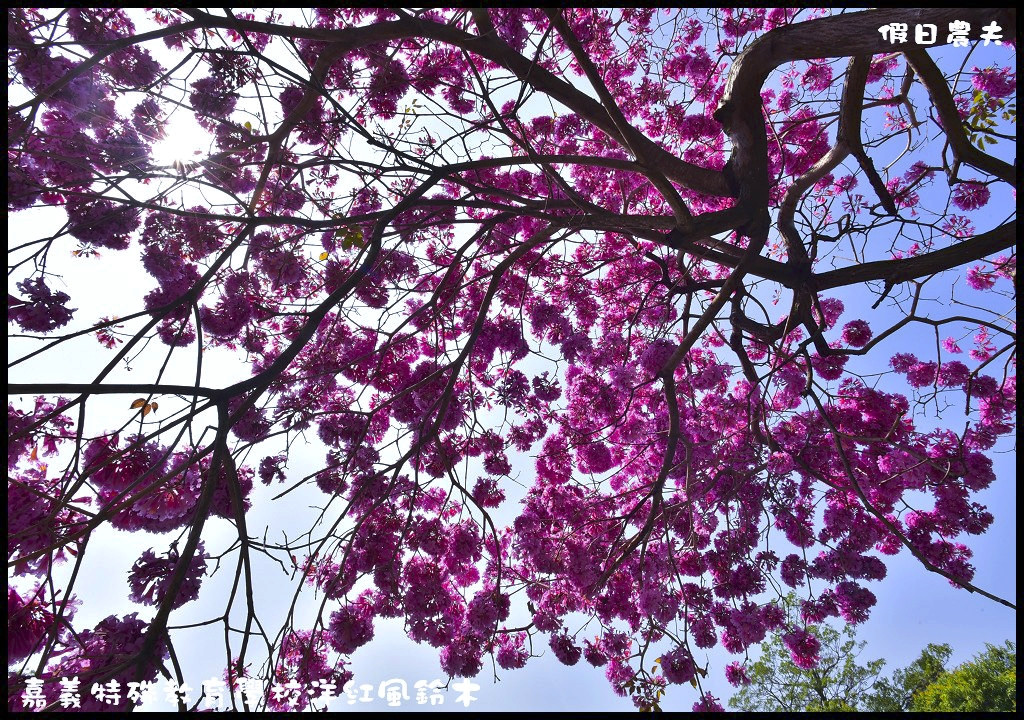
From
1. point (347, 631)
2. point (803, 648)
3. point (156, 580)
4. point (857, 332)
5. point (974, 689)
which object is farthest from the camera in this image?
point (974, 689)

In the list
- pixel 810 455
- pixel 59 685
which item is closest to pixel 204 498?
pixel 59 685

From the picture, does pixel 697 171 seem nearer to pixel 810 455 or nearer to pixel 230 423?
pixel 810 455

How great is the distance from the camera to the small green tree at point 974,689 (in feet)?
40.4

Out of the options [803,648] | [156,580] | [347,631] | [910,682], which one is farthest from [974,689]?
[156,580]

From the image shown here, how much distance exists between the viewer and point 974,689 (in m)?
12.5

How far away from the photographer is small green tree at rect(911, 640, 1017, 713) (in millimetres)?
12312

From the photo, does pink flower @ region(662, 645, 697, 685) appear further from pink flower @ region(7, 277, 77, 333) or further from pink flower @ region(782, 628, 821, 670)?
pink flower @ region(7, 277, 77, 333)

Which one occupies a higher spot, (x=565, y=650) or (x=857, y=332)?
(x=857, y=332)

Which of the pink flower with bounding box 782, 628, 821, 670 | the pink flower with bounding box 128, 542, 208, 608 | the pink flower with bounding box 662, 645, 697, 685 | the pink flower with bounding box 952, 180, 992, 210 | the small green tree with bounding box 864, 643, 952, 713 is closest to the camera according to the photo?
the pink flower with bounding box 128, 542, 208, 608

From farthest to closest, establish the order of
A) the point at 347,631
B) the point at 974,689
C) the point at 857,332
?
1. the point at 974,689
2. the point at 857,332
3. the point at 347,631

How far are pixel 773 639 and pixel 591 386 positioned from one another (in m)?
9.40

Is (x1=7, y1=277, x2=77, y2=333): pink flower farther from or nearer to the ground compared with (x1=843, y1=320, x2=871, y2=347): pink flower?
nearer to the ground

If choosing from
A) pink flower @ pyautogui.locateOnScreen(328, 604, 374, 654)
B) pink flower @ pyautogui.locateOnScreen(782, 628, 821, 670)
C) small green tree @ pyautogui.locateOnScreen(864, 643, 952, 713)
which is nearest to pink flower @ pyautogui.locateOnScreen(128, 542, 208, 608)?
pink flower @ pyautogui.locateOnScreen(328, 604, 374, 654)

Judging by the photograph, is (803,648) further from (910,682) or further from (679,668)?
(910,682)
